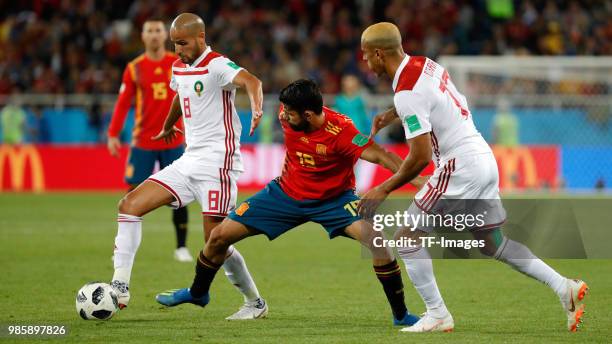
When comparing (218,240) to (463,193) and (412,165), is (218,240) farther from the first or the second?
(463,193)

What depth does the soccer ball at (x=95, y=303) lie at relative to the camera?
7.46m

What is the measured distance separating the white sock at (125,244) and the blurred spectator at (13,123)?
15254 millimetres

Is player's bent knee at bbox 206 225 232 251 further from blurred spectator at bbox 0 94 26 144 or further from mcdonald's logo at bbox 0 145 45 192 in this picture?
blurred spectator at bbox 0 94 26 144

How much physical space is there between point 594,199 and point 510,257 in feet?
44.2

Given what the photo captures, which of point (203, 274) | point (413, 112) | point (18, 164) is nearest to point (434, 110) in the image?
point (413, 112)

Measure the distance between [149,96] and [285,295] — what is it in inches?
137

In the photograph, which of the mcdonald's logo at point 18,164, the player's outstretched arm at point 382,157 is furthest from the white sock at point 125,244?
the mcdonald's logo at point 18,164

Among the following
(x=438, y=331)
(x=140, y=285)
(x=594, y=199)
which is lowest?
(x=594, y=199)

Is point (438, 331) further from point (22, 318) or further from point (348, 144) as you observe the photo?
point (22, 318)

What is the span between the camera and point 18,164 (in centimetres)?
2225

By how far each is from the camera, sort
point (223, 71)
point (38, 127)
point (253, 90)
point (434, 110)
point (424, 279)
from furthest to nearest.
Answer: point (38, 127) → point (223, 71) → point (253, 90) → point (424, 279) → point (434, 110)

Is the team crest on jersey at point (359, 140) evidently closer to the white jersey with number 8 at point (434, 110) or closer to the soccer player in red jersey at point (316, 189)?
the soccer player in red jersey at point (316, 189)

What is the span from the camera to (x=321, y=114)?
24.1 ft

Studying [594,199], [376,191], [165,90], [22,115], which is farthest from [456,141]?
[22,115]
